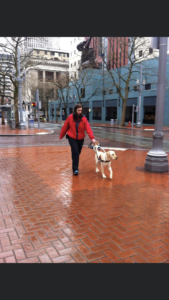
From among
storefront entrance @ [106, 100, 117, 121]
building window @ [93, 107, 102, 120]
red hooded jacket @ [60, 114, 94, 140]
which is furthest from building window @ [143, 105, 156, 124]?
red hooded jacket @ [60, 114, 94, 140]

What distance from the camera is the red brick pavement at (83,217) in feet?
9.06

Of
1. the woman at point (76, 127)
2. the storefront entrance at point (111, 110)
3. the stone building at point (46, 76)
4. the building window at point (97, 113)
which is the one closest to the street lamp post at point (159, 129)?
the woman at point (76, 127)

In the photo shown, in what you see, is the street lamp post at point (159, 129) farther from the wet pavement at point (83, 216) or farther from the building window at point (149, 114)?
the building window at point (149, 114)

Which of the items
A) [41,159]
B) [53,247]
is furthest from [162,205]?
[41,159]

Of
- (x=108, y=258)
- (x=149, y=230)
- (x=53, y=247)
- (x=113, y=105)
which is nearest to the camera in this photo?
(x=108, y=258)

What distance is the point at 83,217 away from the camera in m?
3.73

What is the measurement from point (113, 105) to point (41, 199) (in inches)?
1569

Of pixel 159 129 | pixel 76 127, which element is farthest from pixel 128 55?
pixel 76 127

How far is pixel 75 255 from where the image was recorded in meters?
2.71

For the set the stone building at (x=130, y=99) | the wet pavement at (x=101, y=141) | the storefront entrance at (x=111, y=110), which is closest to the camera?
the wet pavement at (x=101, y=141)

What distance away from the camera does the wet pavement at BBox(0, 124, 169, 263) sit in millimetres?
2762

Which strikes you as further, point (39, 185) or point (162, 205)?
point (39, 185)

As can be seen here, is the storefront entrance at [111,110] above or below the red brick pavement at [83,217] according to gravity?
above

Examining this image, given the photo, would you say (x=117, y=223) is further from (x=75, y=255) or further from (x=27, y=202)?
(x=27, y=202)
